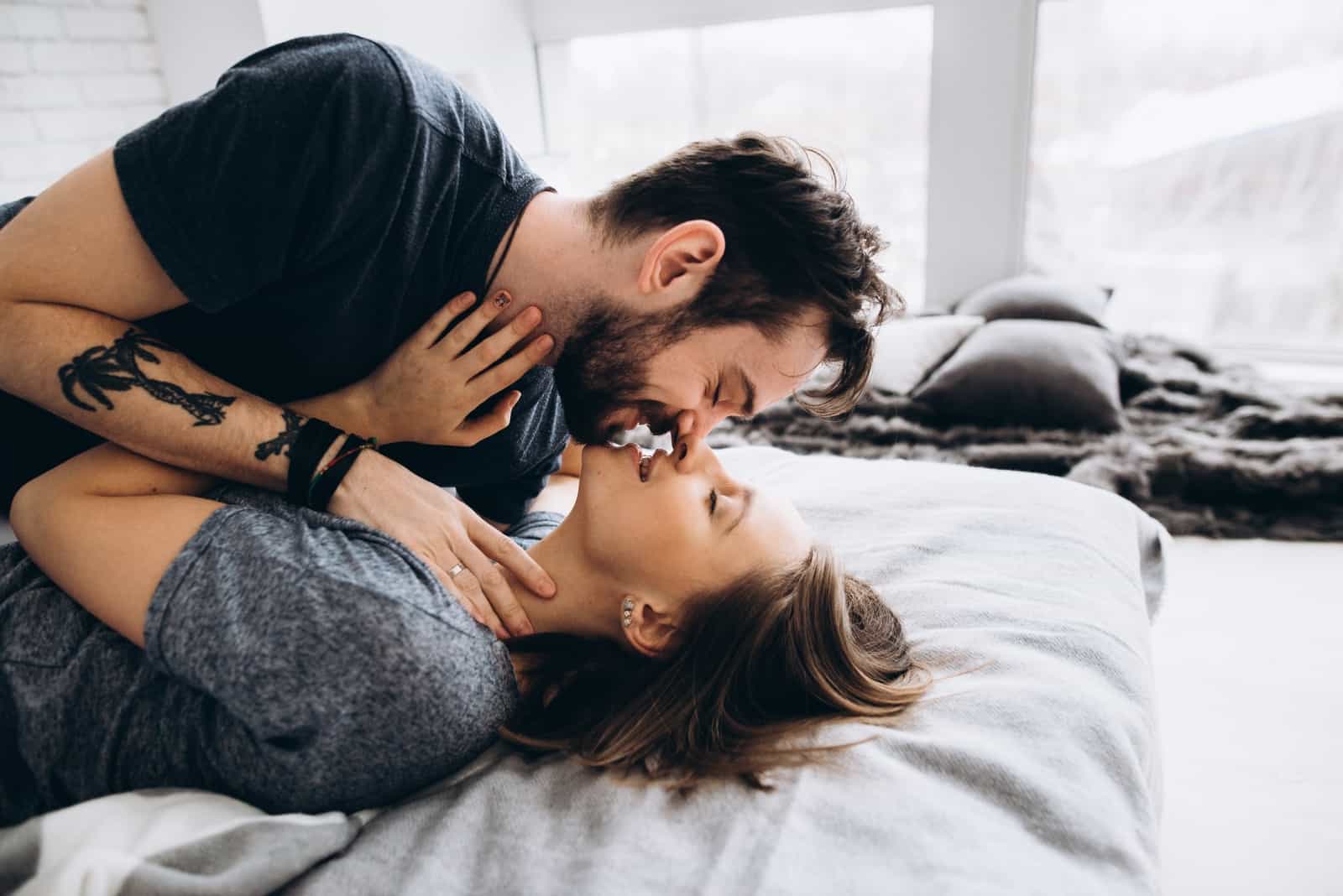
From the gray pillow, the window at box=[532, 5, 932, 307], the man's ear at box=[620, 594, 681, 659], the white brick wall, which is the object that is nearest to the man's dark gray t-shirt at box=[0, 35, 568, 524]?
the man's ear at box=[620, 594, 681, 659]

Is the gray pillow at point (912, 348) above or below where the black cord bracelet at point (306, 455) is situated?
below

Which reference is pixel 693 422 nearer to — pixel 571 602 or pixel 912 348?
pixel 571 602

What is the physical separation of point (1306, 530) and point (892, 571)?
1562mm

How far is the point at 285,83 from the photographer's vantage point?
1.18 m

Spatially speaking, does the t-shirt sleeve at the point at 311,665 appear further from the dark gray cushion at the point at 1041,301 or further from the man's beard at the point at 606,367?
the dark gray cushion at the point at 1041,301

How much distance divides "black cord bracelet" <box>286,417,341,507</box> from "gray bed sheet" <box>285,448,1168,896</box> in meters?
0.44

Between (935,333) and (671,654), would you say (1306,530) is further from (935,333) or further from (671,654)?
(671,654)

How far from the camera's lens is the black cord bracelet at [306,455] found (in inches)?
49.8

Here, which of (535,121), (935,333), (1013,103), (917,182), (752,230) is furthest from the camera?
(535,121)

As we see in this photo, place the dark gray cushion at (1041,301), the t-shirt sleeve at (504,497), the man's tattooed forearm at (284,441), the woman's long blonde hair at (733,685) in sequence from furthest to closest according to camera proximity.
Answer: the dark gray cushion at (1041,301) → the t-shirt sleeve at (504,497) → the man's tattooed forearm at (284,441) → the woman's long blonde hair at (733,685)

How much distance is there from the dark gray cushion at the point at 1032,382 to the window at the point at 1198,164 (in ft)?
3.85

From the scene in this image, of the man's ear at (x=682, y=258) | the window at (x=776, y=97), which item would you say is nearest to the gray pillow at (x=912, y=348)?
the window at (x=776, y=97)

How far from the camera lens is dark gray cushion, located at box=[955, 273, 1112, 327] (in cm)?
355

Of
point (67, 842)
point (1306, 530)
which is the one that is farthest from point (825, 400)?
point (1306, 530)
